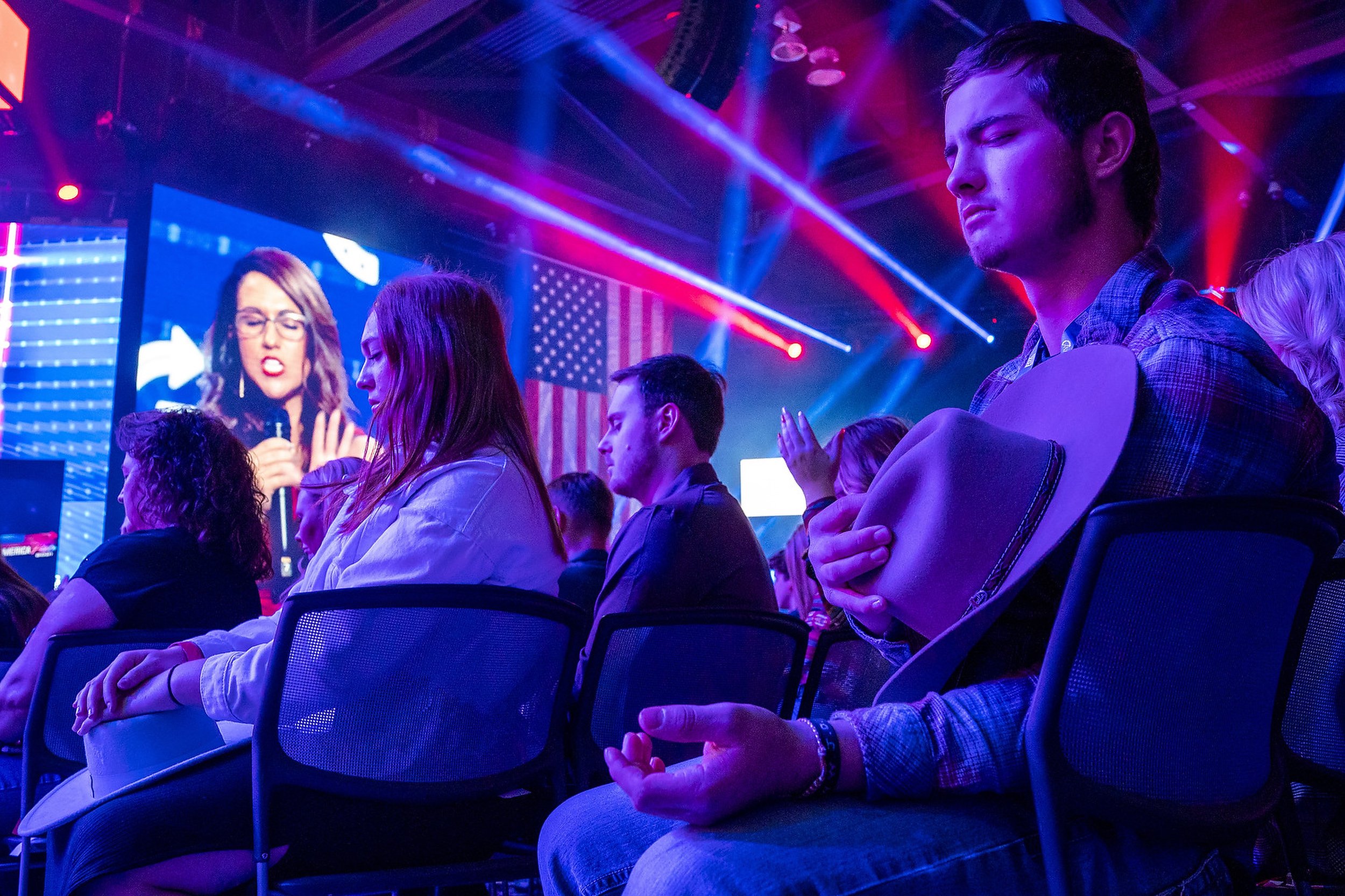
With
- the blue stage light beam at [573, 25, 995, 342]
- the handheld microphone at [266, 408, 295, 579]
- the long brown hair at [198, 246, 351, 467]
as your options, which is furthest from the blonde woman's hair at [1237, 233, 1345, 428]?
the handheld microphone at [266, 408, 295, 579]

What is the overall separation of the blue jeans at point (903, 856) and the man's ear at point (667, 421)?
6.26ft

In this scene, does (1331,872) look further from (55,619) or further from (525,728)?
(55,619)

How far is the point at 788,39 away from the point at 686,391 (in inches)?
176

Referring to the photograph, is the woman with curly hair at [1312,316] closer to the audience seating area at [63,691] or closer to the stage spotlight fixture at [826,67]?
the audience seating area at [63,691]

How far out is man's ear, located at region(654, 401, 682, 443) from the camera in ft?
8.82

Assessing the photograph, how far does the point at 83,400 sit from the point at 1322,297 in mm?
6518

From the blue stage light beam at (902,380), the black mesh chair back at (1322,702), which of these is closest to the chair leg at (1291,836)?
the black mesh chair back at (1322,702)

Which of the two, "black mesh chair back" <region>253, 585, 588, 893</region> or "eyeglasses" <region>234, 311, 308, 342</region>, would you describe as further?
"eyeglasses" <region>234, 311, 308, 342</region>

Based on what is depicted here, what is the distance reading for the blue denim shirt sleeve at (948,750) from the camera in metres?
0.80

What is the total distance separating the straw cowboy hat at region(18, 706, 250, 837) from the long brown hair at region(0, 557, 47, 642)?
139 cm

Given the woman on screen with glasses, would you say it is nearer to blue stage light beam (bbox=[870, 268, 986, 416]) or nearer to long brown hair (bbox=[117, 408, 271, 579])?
long brown hair (bbox=[117, 408, 271, 579])

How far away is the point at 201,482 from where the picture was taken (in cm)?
234

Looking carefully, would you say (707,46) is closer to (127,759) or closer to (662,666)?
(662,666)

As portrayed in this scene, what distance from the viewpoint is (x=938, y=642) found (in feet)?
2.62
